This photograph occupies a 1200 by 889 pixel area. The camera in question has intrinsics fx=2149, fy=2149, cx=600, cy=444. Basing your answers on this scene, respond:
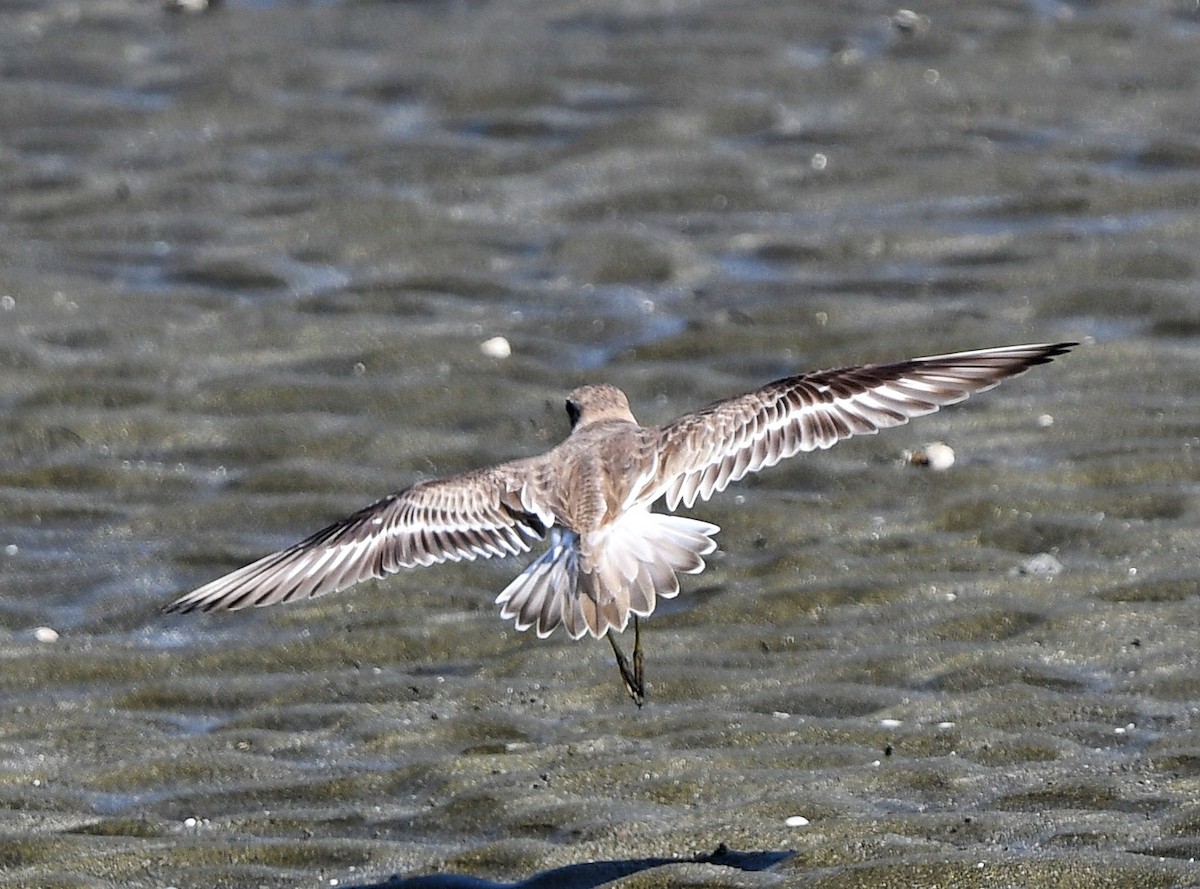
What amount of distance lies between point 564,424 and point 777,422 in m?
2.29

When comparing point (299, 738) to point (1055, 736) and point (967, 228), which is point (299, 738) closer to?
point (1055, 736)

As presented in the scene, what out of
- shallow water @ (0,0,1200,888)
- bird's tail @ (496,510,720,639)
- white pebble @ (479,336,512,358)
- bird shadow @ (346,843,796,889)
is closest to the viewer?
bird shadow @ (346,843,796,889)

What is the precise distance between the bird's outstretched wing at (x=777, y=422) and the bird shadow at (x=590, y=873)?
1061 millimetres

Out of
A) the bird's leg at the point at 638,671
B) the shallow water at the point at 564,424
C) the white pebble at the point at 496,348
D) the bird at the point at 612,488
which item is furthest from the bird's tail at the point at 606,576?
the white pebble at the point at 496,348

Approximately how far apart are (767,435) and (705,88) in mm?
6104

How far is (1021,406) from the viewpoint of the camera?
7969 mm

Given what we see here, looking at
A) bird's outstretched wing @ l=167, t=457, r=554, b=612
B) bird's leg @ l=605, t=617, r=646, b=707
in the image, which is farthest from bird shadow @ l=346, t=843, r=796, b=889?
bird's outstretched wing @ l=167, t=457, r=554, b=612

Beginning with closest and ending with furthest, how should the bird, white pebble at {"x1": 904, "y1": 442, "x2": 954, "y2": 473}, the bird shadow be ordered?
the bird shadow < the bird < white pebble at {"x1": 904, "y1": 442, "x2": 954, "y2": 473}

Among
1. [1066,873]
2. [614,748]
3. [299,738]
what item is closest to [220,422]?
[299,738]

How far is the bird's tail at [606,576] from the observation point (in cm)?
537

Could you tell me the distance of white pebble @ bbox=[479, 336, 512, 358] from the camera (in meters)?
8.75

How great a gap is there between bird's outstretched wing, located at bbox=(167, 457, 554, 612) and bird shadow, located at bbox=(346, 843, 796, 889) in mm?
877

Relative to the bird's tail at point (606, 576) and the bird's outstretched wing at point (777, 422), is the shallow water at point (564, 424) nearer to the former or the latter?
the bird's tail at point (606, 576)

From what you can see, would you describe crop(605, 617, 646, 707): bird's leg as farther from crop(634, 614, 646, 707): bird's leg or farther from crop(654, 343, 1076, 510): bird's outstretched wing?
crop(654, 343, 1076, 510): bird's outstretched wing
